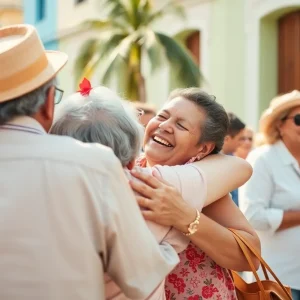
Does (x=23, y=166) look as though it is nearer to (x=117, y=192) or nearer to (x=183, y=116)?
(x=117, y=192)

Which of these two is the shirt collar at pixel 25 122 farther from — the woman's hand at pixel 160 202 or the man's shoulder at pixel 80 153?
the woman's hand at pixel 160 202

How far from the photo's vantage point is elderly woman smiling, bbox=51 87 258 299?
226 cm

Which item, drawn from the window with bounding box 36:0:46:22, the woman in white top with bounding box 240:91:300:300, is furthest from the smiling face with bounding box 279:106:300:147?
the window with bounding box 36:0:46:22

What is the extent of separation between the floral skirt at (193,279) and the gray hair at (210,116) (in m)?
0.41

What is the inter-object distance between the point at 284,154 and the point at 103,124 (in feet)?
7.36

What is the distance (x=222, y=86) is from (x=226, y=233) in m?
14.0

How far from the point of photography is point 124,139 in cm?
227

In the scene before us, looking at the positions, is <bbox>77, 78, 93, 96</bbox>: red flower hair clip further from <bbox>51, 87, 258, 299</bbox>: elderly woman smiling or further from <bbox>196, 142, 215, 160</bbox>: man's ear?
<bbox>196, 142, 215, 160</bbox>: man's ear

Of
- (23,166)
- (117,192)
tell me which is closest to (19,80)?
(23,166)

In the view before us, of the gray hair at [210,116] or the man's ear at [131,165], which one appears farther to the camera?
the gray hair at [210,116]

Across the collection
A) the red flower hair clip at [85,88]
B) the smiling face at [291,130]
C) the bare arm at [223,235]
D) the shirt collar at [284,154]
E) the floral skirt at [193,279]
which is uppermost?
the red flower hair clip at [85,88]

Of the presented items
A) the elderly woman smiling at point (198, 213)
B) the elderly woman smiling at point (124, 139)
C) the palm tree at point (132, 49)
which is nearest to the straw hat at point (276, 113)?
the elderly woman smiling at point (198, 213)

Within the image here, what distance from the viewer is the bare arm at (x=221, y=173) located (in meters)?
2.57

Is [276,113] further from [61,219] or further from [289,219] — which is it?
[61,219]
